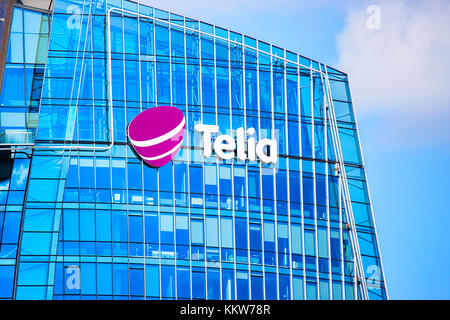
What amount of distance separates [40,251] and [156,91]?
45.9 feet

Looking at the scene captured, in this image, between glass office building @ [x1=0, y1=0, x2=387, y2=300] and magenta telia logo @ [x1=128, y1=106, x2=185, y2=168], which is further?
magenta telia logo @ [x1=128, y1=106, x2=185, y2=168]

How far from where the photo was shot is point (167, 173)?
56656 mm

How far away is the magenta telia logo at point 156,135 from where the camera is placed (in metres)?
56.2

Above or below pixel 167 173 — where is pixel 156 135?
above

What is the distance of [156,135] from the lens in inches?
2223

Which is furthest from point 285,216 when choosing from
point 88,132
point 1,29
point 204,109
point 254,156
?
point 1,29

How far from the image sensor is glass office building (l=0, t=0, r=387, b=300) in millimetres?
53969

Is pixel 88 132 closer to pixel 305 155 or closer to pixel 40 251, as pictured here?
pixel 40 251

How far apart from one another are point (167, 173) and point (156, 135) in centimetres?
275

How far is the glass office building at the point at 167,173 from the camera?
54.0m

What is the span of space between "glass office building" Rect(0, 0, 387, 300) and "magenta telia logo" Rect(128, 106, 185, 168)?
2.26 ft

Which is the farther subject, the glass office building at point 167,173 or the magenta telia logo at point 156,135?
the magenta telia logo at point 156,135

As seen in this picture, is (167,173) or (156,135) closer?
(156,135)

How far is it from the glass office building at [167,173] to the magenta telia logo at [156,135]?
0.69m
